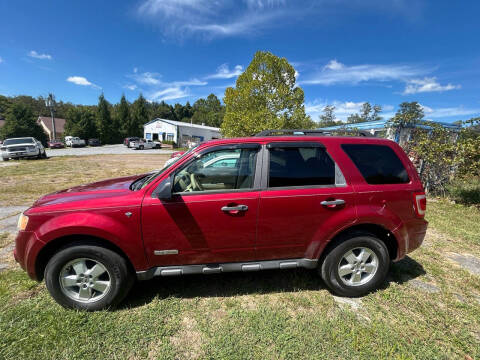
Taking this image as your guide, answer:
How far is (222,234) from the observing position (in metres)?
2.42

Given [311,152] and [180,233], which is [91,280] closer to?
[180,233]

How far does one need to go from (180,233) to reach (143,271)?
0.59 meters

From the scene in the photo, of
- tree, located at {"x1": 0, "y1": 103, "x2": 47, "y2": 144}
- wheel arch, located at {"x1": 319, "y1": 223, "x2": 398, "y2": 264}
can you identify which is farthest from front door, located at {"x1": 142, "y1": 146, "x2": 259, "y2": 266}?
tree, located at {"x1": 0, "y1": 103, "x2": 47, "y2": 144}

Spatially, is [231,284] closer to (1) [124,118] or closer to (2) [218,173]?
(2) [218,173]

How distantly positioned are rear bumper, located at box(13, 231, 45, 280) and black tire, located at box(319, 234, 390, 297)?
3.07 meters

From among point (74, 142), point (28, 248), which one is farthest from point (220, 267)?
point (74, 142)

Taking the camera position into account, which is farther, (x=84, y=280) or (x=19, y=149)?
(x=19, y=149)

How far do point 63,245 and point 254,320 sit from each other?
2.15 m

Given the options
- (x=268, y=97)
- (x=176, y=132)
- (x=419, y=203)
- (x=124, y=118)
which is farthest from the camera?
(x=124, y=118)

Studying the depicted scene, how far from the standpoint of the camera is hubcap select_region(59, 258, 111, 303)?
7.70ft

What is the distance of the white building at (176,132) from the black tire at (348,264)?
3963cm

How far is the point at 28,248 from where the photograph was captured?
2262mm

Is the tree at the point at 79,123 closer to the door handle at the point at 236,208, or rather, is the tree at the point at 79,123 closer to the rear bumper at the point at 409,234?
the door handle at the point at 236,208

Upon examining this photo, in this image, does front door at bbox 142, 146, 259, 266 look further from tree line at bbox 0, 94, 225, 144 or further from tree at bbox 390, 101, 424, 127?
tree line at bbox 0, 94, 225, 144
